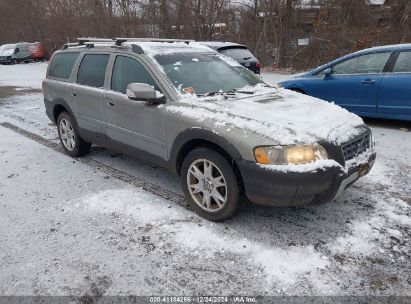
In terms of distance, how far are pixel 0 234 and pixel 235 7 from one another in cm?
1966

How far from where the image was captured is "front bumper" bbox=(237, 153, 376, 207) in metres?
3.05

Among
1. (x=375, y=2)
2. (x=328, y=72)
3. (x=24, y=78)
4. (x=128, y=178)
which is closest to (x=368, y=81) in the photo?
(x=328, y=72)

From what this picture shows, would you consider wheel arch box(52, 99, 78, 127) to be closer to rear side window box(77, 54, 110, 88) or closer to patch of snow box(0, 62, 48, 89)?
rear side window box(77, 54, 110, 88)

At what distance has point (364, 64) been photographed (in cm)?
666

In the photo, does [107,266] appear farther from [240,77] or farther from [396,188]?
[396,188]

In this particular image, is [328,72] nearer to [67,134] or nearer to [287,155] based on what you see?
[287,155]

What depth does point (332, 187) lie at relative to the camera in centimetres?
318

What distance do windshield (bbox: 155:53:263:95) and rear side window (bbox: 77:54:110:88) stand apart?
996 millimetres

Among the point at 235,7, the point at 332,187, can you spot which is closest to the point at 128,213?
the point at 332,187

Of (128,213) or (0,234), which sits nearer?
(0,234)

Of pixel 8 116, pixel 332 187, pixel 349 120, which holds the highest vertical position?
pixel 349 120

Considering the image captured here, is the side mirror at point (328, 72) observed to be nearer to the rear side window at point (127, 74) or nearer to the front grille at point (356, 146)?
the front grille at point (356, 146)


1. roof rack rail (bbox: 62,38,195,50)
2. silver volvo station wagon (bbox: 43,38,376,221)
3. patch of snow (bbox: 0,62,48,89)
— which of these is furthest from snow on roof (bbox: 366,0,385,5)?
silver volvo station wagon (bbox: 43,38,376,221)

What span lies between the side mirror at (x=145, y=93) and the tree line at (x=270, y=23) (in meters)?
14.9
